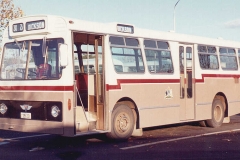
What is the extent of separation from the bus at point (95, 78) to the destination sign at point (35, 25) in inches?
1.0

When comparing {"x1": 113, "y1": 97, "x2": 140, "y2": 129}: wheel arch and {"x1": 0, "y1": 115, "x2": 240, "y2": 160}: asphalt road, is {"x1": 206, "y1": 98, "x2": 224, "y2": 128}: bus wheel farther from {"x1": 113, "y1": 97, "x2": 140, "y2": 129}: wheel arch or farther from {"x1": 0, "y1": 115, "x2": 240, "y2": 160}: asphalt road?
{"x1": 113, "y1": 97, "x2": 140, "y2": 129}: wheel arch

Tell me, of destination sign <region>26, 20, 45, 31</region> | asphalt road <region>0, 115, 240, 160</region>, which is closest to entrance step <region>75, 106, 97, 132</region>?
asphalt road <region>0, 115, 240, 160</region>

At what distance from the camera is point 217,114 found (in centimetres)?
1644

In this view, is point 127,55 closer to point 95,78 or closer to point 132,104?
point 95,78

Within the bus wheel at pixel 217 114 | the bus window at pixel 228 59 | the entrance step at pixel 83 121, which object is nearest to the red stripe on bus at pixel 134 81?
the entrance step at pixel 83 121

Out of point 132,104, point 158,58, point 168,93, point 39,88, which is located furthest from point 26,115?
point 168,93

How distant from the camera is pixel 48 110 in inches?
422

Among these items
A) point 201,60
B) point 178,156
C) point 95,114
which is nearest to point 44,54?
point 95,114

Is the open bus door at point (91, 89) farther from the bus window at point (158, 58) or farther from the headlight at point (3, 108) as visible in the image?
the headlight at point (3, 108)

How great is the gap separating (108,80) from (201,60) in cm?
500

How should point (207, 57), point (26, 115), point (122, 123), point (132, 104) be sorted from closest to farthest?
1. point (26, 115)
2. point (122, 123)
3. point (132, 104)
4. point (207, 57)

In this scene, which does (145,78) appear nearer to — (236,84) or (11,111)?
(11,111)

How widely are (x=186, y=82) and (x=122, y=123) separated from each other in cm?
357

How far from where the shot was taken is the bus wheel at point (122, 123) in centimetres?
1196
